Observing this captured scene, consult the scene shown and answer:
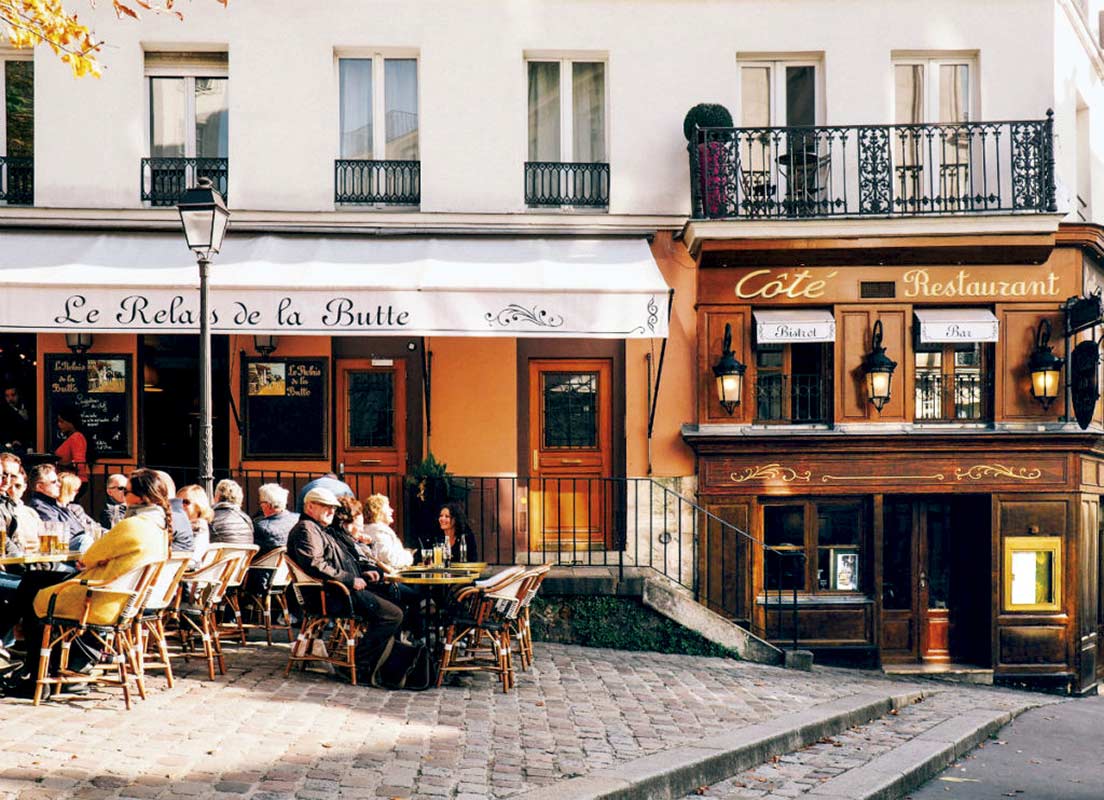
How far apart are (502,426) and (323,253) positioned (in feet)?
9.01

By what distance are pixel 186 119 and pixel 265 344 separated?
2686 millimetres

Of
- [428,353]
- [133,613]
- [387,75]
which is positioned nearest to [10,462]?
[133,613]

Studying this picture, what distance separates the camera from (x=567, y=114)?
14312mm

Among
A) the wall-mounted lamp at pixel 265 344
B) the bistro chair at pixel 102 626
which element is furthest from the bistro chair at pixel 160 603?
the wall-mounted lamp at pixel 265 344

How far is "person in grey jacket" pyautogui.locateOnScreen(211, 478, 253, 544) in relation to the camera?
10453 millimetres

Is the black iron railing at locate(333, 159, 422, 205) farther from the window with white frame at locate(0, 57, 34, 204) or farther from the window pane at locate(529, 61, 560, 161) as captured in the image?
the window with white frame at locate(0, 57, 34, 204)

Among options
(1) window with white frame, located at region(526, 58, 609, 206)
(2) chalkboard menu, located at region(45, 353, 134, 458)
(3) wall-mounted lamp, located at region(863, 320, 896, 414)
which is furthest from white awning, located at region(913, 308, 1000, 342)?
(2) chalkboard menu, located at region(45, 353, 134, 458)

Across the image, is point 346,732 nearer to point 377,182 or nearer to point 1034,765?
point 1034,765

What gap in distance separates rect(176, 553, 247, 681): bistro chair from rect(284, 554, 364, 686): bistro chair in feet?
1.59

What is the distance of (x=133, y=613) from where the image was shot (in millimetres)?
7699

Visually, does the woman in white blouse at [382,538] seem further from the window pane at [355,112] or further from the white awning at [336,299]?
the window pane at [355,112]

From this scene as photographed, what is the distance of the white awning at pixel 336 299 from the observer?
11984 millimetres

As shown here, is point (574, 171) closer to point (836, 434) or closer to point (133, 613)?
point (836, 434)

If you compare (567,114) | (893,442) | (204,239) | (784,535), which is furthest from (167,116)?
(893,442)
